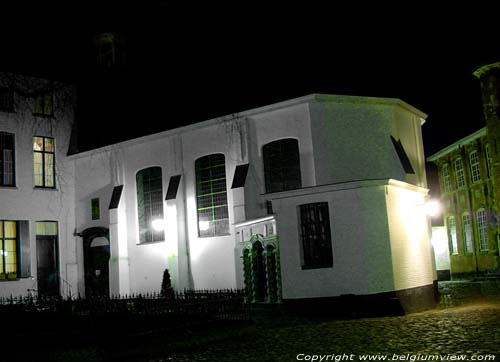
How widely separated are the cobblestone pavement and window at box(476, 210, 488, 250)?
24100 mm

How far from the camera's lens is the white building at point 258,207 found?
1789 cm

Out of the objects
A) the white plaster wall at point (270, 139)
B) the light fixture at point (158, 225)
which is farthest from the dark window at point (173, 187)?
the white plaster wall at point (270, 139)

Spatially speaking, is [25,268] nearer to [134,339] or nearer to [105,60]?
[105,60]

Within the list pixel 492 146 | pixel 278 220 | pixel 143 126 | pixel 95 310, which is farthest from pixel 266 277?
pixel 492 146

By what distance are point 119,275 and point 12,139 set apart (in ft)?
28.1

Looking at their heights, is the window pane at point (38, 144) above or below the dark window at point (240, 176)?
above

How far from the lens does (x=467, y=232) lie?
40.4 meters

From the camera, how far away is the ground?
32.8ft

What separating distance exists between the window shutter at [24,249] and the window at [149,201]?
5.51m

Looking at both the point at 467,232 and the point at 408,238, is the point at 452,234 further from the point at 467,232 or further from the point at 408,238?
the point at 408,238

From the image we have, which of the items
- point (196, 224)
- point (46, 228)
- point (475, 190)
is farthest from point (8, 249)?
point (475, 190)

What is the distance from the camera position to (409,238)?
62.8 feet

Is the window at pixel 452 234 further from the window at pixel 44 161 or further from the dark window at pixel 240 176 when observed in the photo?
the window at pixel 44 161

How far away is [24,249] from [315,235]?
16.3 meters
